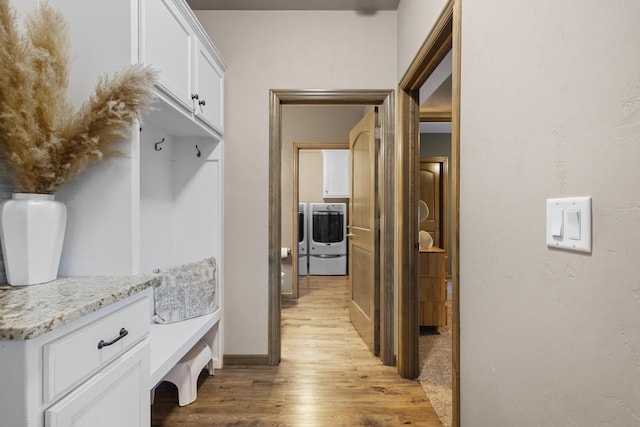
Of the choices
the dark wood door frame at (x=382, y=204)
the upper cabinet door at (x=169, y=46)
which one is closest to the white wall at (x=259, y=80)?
the dark wood door frame at (x=382, y=204)

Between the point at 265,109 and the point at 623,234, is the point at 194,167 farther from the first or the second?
the point at 623,234

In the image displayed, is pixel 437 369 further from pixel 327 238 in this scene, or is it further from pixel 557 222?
pixel 327 238

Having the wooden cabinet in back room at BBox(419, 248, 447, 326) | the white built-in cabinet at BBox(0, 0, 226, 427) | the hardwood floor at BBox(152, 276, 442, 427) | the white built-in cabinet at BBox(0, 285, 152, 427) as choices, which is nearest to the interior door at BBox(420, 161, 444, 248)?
the wooden cabinet in back room at BBox(419, 248, 447, 326)

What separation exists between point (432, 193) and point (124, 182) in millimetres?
4747

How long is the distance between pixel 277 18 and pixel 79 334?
2.36m

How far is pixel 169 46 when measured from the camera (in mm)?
1521

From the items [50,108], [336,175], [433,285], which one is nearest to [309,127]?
[336,175]

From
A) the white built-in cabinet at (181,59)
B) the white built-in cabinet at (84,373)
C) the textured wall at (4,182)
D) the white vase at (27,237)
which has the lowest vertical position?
the white built-in cabinet at (84,373)

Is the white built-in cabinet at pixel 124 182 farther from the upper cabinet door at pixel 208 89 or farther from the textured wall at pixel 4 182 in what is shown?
the textured wall at pixel 4 182

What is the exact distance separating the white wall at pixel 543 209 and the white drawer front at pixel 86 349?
1.17 m

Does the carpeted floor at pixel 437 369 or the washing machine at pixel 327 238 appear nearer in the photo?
the carpeted floor at pixel 437 369

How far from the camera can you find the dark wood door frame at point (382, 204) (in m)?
2.36

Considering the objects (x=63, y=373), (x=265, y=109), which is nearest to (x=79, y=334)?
(x=63, y=373)

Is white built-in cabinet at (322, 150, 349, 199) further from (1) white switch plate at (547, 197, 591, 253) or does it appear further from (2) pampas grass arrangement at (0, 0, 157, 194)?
(1) white switch plate at (547, 197, 591, 253)
